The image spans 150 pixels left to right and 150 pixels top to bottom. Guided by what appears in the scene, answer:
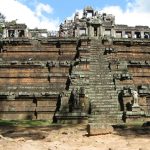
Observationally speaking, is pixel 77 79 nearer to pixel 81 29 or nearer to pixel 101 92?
pixel 101 92

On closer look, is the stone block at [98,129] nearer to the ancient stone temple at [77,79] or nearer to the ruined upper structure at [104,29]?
the ancient stone temple at [77,79]

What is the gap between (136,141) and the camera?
13016 mm

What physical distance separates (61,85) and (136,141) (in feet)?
38.5

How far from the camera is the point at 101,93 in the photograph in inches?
864

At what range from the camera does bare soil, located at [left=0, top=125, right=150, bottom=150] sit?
1191 cm

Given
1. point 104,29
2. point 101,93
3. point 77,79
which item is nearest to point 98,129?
point 101,93

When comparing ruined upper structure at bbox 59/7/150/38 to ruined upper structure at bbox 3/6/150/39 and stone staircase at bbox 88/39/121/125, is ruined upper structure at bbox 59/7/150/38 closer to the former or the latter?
ruined upper structure at bbox 3/6/150/39

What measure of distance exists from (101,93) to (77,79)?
6.87ft

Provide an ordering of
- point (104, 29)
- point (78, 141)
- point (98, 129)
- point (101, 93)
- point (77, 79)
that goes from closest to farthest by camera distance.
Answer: point (78, 141), point (98, 129), point (101, 93), point (77, 79), point (104, 29)

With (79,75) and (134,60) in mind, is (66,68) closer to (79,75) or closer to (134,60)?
(79,75)

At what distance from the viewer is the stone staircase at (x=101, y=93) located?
19895 mm

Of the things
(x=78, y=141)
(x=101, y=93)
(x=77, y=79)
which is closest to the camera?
(x=78, y=141)

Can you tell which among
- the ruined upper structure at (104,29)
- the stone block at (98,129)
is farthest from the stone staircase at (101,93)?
the ruined upper structure at (104,29)

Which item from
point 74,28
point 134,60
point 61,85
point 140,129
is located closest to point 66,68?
point 61,85
